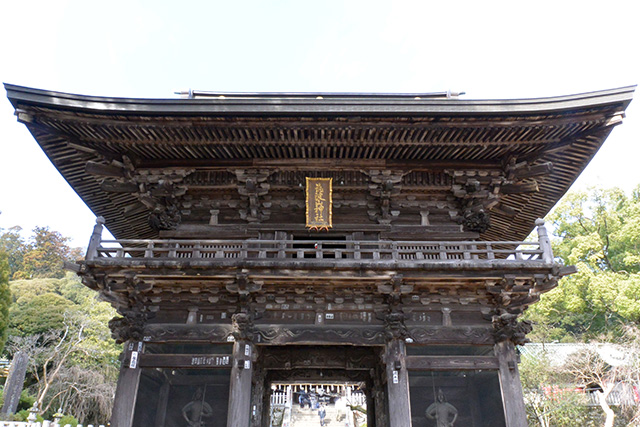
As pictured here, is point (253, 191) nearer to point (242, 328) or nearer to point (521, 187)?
point (242, 328)

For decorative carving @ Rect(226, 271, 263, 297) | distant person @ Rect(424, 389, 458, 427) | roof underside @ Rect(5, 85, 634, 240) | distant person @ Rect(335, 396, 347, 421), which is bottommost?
distant person @ Rect(424, 389, 458, 427)

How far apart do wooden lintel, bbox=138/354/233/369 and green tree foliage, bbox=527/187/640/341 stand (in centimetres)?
2105

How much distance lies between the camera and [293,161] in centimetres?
1054

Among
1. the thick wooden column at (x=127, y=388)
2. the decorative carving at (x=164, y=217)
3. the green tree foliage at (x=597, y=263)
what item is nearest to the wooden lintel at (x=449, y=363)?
the thick wooden column at (x=127, y=388)

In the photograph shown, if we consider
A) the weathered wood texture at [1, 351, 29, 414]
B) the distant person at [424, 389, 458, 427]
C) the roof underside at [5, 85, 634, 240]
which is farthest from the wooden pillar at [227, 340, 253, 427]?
the weathered wood texture at [1, 351, 29, 414]

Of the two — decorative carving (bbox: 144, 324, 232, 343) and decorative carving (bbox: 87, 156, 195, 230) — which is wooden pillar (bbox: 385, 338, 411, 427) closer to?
decorative carving (bbox: 144, 324, 232, 343)

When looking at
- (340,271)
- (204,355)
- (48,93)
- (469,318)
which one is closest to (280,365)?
(204,355)

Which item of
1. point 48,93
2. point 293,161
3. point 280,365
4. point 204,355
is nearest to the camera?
point 48,93

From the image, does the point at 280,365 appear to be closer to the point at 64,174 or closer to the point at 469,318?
the point at 469,318

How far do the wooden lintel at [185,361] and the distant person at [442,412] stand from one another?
15.7ft

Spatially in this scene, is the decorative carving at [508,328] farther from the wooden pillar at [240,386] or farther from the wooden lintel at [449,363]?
the wooden pillar at [240,386]

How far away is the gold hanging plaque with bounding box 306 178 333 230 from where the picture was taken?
10.3 metres

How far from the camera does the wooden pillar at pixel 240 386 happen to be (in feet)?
28.8

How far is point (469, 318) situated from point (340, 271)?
3.52 m
